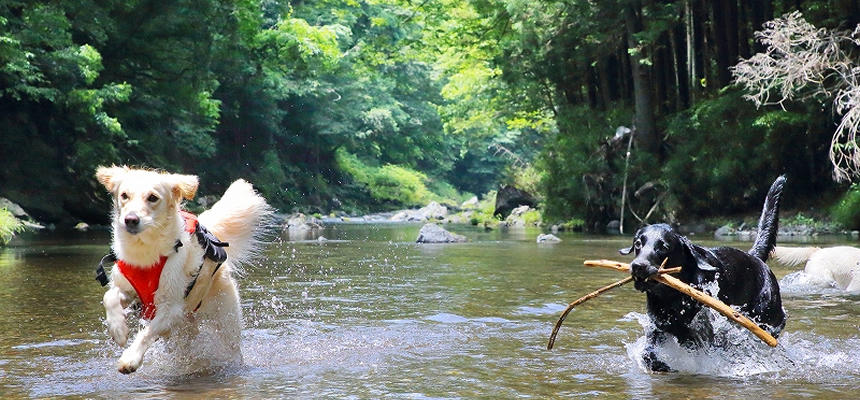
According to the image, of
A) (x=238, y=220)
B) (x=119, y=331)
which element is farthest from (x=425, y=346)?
(x=119, y=331)

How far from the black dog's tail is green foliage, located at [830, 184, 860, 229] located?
1436 cm

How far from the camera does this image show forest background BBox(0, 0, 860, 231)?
21.8 m

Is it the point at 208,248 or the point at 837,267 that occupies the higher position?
the point at 208,248

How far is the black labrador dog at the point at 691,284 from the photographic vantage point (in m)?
5.22

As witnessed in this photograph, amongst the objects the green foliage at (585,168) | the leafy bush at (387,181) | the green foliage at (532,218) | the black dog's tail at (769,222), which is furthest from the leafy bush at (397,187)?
the black dog's tail at (769,222)

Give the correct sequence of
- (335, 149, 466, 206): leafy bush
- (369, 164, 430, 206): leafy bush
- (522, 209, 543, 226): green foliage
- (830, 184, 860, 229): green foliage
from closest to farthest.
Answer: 1. (830, 184, 860, 229): green foliage
2. (522, 209, 543, 226): green foliage
3. (335, 149, 466, 206): leafy bush
4. (369, 164, 430, 206): leafy bush

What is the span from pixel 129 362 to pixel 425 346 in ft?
7.26

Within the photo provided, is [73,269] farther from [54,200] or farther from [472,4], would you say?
[472,4]

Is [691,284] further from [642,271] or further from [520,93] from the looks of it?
[520,93]

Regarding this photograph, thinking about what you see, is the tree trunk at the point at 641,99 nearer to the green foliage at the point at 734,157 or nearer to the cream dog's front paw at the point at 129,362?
the green foliage at the point at 734,157

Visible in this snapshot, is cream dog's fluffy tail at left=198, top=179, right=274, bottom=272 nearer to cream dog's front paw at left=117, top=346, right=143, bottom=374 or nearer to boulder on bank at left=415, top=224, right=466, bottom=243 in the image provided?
cream dog's front paw at left=117, top=346, right=143, bottom=374

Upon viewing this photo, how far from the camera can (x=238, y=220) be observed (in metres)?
6.28

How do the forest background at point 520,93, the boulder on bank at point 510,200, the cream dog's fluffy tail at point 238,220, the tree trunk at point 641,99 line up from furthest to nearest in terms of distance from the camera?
the boulder on bank at point 510,200 → the tree trunk at point 641,99 → the forest background at point 520,93 → the cream dog's fluffy tail at point 238,220

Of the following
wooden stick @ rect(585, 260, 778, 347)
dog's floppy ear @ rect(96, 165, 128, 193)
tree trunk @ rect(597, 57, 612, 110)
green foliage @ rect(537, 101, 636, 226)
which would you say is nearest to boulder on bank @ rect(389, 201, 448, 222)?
green foliage @ rect(537, 101, 636, 226)
